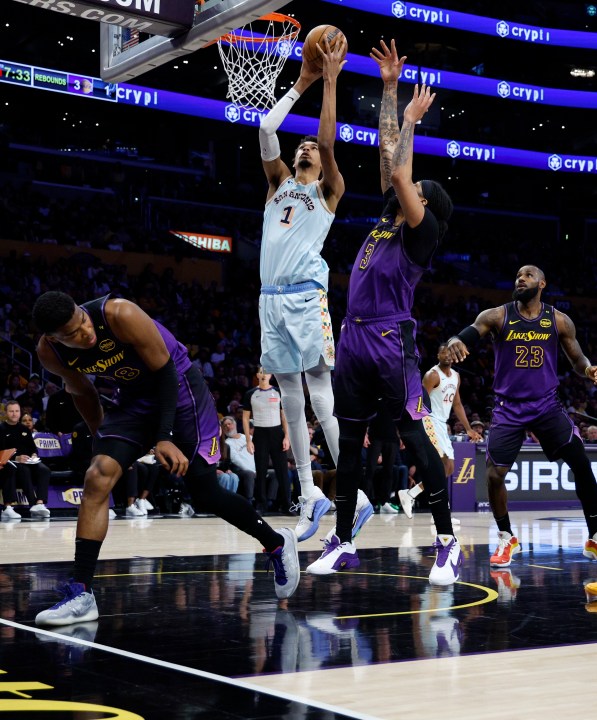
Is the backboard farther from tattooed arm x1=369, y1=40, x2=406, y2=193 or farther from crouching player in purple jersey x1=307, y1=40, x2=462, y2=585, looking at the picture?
crouching player in purple jersey x1=307, y1=40, x2=462, y2=585

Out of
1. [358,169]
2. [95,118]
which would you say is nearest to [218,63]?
[95,118]

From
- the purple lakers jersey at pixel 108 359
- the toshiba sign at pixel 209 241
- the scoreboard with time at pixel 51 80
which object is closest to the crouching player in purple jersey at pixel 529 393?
the purple lakers jersey at pixel 108 359

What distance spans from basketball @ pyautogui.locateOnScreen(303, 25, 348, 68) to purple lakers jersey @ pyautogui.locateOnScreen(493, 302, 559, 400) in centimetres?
213

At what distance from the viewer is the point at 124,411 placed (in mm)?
4434

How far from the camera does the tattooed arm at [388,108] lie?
5.50 metres

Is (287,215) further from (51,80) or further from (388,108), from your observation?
(51,80)

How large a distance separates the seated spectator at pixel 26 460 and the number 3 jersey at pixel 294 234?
5.82 meters

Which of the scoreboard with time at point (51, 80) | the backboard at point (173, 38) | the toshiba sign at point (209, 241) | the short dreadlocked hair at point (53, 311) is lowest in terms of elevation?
the short dreadlocked hair at point (53, 311)

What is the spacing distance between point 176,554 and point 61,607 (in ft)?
9.36

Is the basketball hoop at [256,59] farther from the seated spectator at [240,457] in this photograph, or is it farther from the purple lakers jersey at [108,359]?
the seated spectator at [240,457]

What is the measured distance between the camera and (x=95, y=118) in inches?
1136

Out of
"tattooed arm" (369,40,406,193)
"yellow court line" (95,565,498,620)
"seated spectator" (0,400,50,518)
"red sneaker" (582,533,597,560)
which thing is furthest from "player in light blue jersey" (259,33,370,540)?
"seated spectator" (0,400,50,518)

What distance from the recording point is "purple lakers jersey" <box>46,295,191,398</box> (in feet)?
13.7

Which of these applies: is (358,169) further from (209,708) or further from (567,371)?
(209,708)
